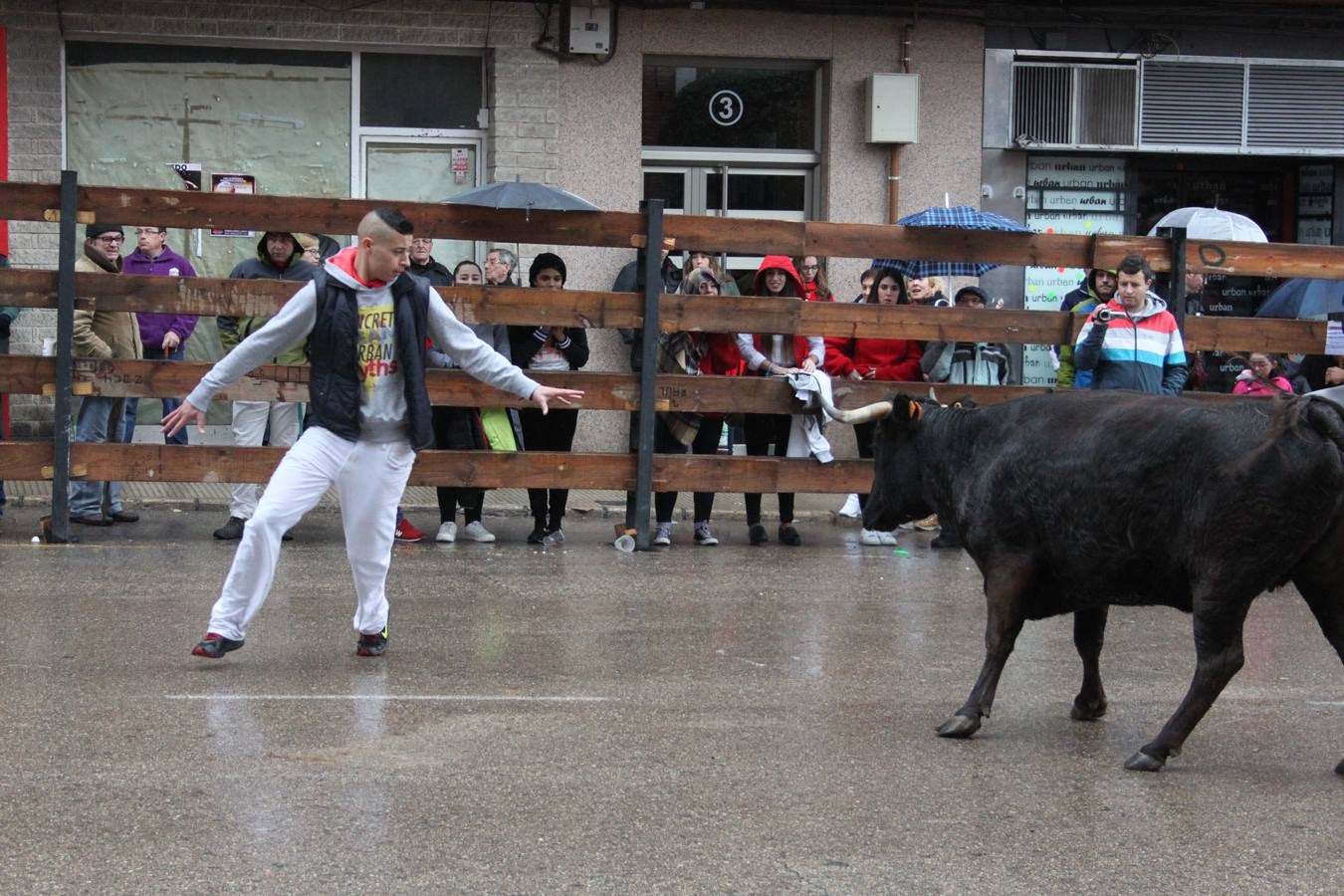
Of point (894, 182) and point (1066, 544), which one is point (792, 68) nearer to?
point (894, 182)

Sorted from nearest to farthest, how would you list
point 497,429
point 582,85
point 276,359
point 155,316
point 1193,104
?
point 276,359 → point 497,429 → point 155,316 → point 582,85 → point 1193,104

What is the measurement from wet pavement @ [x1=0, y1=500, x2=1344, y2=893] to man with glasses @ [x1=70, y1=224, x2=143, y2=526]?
2.11 metres

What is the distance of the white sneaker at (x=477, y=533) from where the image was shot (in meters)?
11.7

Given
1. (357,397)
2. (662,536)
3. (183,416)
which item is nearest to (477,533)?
(662,536)

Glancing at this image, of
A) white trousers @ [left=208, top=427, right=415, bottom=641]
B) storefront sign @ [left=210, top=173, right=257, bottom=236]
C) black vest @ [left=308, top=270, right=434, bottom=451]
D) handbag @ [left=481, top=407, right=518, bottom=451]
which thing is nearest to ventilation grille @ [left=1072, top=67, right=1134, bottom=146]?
handbag @ [left=481, top=407, right=518, bottom=451]

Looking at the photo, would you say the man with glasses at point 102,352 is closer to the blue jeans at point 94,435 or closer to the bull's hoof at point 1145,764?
the blue jeans at point 94,435

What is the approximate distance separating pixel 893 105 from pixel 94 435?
7.70 meters

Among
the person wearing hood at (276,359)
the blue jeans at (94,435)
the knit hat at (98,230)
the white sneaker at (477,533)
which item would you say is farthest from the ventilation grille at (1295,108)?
the blue jeans at (94,435)

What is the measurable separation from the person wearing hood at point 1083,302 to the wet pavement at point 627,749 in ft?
7.17

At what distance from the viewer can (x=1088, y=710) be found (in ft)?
22.3

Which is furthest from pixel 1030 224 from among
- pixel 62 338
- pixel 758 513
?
pixel 62 338

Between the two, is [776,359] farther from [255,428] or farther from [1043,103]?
[1043,103]

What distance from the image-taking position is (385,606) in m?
7.71

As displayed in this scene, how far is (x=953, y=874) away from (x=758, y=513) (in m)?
7.39
